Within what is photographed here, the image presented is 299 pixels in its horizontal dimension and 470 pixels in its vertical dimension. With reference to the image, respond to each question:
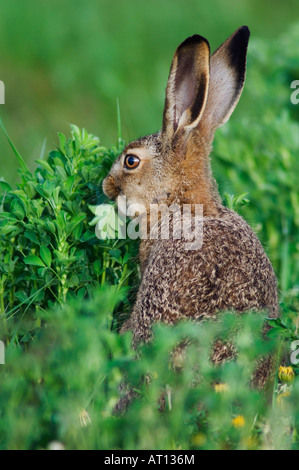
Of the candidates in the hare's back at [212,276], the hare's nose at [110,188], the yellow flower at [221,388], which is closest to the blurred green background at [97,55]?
the hare's nose at [110,188]

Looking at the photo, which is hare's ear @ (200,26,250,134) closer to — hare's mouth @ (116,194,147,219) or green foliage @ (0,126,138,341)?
hare's mouth @ (116,194,147,219)

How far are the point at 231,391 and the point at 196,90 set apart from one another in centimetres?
234

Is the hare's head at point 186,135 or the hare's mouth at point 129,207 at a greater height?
the hare's head at point 186,135

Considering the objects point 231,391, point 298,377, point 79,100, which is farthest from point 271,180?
point 79,100

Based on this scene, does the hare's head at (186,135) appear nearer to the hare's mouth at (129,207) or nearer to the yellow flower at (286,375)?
the hare's mouth at (129,207)

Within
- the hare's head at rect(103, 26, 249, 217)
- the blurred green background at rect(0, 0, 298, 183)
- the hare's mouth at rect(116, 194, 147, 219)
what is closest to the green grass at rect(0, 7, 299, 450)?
the hare's mouth at rect(116, 194, 147, 219)

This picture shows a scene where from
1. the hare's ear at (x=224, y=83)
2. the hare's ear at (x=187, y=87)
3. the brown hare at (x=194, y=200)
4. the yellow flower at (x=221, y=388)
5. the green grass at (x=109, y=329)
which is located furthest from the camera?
the hare's ear at (x=224, y=83)

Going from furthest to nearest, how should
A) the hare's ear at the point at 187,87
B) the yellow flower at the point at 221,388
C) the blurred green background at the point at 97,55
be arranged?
the blurred green background at the point at 97,55, the hare's ear at the point at 187,87, the yellow flower at the point at 221,388

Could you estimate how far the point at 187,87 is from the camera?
196 inches

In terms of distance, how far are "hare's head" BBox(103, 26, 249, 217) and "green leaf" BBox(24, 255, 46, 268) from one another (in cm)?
81

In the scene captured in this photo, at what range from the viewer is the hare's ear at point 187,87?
187 inches

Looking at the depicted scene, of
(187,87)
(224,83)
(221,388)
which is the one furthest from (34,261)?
(224,83)

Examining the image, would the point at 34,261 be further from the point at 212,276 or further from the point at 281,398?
the point at 281,398
